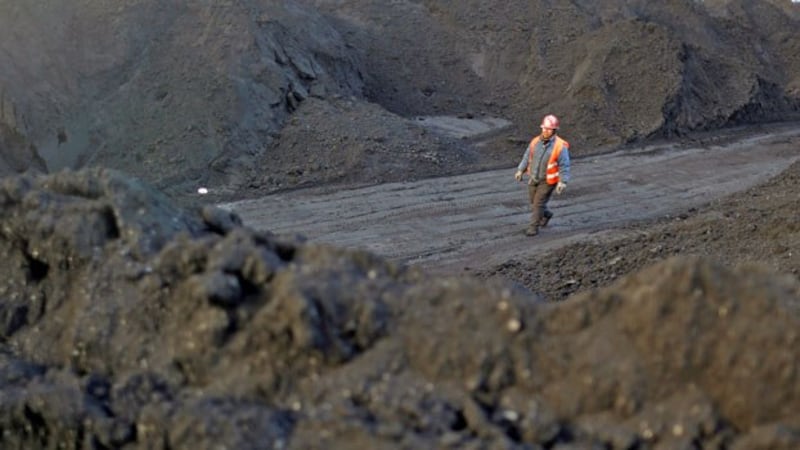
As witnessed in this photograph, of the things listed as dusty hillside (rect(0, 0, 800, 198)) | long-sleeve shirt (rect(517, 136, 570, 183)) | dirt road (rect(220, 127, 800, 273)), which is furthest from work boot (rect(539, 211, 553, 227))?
dusty hillside (rect(0, 0, 800, 198))

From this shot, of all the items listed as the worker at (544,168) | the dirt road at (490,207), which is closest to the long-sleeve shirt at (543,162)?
the worker at (544,168)

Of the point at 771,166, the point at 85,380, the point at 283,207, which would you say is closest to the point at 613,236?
the point at 283,207

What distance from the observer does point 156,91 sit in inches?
620

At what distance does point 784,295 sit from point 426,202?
10301 millimetres

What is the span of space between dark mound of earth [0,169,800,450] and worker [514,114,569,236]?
786 centimetres

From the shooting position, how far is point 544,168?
12.3m

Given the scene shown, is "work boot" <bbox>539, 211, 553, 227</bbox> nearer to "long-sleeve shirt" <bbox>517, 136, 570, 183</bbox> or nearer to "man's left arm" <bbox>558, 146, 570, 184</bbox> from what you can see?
"long-sleeve shirt" <bbox>517, 136, 570, 183</bbox>

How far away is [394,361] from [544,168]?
8477 mm

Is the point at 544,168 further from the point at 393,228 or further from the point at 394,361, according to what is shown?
the point at 394,361

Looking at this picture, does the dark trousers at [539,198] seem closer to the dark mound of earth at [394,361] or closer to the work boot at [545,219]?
the work boot at [545,219]

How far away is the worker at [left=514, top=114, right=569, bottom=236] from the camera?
478 inches

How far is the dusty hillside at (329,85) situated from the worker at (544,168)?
358 cm

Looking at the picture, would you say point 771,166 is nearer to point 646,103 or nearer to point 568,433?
point 646,103

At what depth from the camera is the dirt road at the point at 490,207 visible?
12.2 meters
